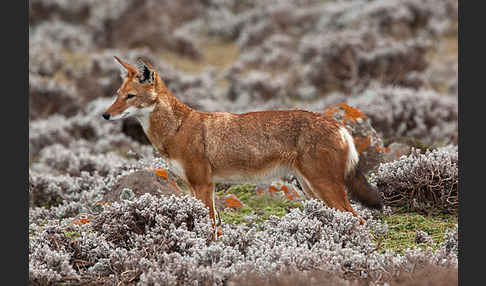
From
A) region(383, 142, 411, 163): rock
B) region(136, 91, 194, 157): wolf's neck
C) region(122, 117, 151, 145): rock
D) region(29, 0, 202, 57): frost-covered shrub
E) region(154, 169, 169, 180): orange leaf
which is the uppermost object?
region(29, 0, 202, 57): frost-covered shrub

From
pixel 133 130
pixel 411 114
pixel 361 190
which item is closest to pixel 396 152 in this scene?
pixel 361 190

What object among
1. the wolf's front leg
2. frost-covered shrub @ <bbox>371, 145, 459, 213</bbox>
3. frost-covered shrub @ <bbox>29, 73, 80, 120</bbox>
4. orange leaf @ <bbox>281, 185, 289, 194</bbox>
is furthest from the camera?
frost-covered shrub @ <bbox>29, 73, 80, 120</bbox>

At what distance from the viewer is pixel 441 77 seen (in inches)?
702

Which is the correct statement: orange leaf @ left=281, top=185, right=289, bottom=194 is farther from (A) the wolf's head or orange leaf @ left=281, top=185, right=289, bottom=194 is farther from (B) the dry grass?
(B) the dry grass

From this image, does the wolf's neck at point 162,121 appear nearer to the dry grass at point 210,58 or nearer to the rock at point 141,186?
the rock at point 141,186

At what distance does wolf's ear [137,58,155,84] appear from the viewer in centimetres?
599

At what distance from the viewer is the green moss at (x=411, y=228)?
593 cm

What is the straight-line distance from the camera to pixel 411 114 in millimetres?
12609

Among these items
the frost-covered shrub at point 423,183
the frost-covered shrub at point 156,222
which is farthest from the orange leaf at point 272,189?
the frost-covered shrub at point 156,222

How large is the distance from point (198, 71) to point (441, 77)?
834cm

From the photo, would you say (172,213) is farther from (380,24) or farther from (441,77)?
(380,24)

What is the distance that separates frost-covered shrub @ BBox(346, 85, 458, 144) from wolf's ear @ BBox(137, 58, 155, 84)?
6429mm

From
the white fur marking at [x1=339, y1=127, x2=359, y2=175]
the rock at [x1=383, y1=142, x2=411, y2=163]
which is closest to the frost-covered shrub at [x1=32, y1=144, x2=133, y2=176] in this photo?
the rock at [x1=383, y1=142, x2=411, y2=163]

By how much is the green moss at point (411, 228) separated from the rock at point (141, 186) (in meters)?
2.46
